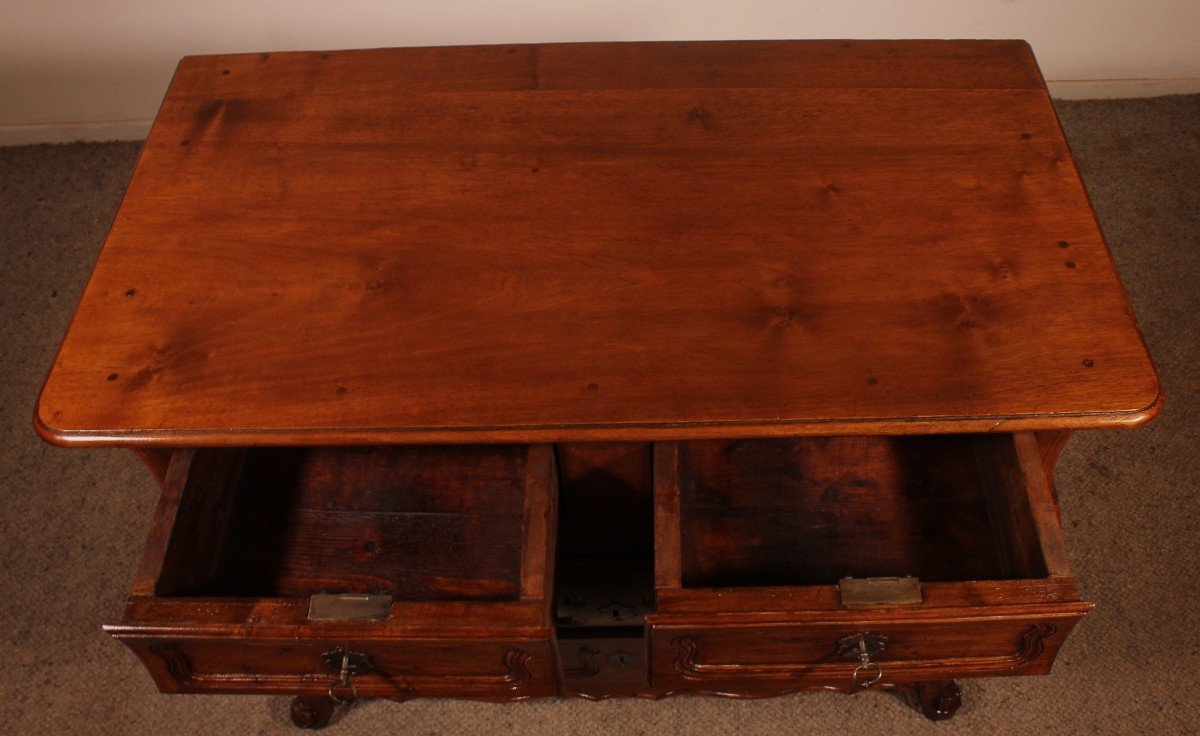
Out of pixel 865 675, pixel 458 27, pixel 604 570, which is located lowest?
pixel 604 570

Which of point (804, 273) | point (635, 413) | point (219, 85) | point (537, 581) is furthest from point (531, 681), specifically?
point (219, 85)

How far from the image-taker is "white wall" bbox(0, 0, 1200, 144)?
1.49 metres

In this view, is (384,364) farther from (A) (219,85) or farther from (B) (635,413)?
(A) (219,85)

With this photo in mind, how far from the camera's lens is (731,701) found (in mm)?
1127

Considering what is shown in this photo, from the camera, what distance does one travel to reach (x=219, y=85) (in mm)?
1072

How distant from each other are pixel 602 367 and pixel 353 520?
13.5 inches

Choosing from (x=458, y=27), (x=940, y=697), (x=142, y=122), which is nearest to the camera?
(x=940, y=697)

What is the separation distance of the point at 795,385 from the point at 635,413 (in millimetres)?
140

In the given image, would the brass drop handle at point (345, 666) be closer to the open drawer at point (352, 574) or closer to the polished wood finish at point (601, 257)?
the open drawer at point (352, 574)

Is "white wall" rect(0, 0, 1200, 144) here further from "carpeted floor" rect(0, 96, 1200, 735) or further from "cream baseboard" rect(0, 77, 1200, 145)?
"carpeted floor" rect(0, 96, 1200, 735)

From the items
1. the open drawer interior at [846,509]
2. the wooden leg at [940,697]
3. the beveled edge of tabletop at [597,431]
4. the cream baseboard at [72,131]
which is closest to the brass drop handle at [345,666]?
the beveled edge of tabletop at [597,431]

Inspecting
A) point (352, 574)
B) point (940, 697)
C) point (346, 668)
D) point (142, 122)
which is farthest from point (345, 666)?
point (142, 122)

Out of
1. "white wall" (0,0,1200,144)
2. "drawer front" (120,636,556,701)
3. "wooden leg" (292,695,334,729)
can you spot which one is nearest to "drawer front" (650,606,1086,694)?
"drawer front" (120,636,556,701)

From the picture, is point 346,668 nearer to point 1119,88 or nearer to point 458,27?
point 458,27
